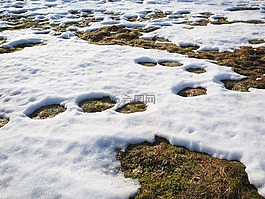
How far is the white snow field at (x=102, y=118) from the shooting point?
103 inches

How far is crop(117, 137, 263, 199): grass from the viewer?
244 centimetres

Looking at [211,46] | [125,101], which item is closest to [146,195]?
[125,101]

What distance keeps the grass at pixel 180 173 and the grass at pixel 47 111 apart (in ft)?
4.48

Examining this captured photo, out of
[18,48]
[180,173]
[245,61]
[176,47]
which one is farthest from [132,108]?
[18,48]

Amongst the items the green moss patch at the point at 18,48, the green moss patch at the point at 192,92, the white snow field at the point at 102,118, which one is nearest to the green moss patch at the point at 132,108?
the white snow field at the point at 102,118

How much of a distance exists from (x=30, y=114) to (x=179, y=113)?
7.16 ft

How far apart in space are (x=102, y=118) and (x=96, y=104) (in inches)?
18.2

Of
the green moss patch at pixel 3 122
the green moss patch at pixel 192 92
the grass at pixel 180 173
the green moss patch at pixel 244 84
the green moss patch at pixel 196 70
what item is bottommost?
the grass at pixel 180 173

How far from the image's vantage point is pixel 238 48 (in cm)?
625

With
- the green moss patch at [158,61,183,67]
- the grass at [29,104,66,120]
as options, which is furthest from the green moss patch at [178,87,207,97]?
the grass at [29,104,66,120]

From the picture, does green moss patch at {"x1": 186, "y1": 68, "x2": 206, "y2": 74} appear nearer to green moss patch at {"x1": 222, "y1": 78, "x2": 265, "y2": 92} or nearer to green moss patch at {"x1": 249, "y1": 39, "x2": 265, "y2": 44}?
green moss patch at {"x1": 222, "y1": 78, "x2": 265, "y2": 92}

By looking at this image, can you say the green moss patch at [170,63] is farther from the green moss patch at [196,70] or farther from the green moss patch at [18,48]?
the green moss patch at [18,48]

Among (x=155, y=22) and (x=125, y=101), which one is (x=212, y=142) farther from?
(x=155, y=22)

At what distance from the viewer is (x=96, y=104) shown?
3969 millimetres
